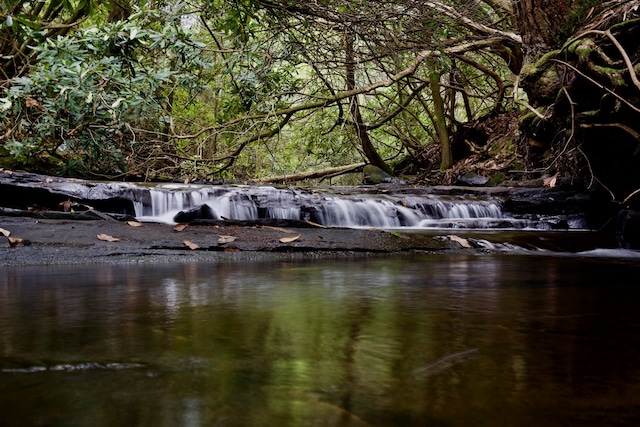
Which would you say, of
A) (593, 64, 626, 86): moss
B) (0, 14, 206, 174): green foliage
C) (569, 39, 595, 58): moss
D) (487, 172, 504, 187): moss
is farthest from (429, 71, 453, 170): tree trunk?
(0, 14, 206, 174): green foliage

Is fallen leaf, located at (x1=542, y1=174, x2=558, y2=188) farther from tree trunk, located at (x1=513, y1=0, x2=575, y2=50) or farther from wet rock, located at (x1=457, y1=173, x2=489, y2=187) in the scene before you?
wet rock, located at (x1=457, y1=173, x2=489, y2=187)

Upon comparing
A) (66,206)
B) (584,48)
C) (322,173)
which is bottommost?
(66,206)

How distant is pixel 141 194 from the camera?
7645mm

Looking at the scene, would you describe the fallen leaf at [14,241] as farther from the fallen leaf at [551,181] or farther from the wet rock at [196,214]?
the fallen leaf at [551,181]

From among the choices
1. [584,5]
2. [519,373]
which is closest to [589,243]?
[584,5]

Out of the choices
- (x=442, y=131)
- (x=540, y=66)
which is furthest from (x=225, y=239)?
(x=442, y=131)

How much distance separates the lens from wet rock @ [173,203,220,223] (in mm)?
6887

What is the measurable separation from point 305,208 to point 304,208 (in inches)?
0.5

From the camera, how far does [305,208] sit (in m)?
7.72

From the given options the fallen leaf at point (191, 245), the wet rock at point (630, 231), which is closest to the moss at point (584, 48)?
the wet rock at point (630, 231)

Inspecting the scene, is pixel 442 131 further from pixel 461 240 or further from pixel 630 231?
pixel 461 240

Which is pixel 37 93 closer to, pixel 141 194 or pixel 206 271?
pixel 141 194

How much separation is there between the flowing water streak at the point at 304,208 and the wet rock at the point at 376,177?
4.24 meters

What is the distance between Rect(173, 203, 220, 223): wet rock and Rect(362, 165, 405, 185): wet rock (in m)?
6.13
